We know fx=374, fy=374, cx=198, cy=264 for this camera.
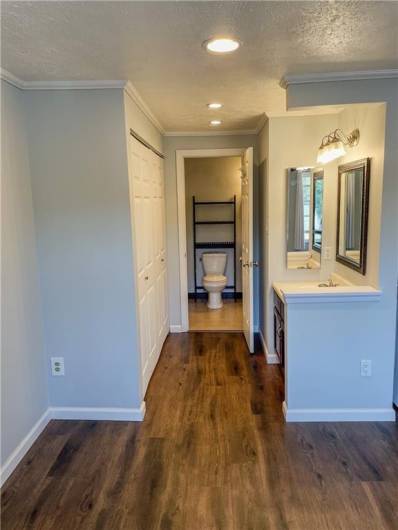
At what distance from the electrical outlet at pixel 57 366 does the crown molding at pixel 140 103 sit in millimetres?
1892

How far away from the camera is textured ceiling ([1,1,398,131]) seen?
4.87 feet

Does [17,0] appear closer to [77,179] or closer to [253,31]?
[253,31]

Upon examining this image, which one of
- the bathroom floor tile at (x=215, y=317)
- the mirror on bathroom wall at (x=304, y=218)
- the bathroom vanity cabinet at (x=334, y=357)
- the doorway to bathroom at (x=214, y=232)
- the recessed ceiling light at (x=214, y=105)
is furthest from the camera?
the doorway to bathroom at (x=214, y=232)

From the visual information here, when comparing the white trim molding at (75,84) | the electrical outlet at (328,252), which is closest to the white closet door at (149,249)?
the white trim molding at (75,84)

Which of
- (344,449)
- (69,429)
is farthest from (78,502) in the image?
(344,449)

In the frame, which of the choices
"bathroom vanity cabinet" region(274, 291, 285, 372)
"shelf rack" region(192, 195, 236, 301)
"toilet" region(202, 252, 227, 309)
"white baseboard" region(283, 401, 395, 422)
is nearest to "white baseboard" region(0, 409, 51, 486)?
"white baseboard" region(283, 401, 395, 422)

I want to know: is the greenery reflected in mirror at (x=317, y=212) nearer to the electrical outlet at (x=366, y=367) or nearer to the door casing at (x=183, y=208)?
the door casing at (x=183, y=208)

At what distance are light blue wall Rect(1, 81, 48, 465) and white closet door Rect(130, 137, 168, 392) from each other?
690 millimetres

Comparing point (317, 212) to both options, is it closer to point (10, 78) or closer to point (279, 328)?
point (279, 328)

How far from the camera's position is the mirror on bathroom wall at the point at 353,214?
2.65m

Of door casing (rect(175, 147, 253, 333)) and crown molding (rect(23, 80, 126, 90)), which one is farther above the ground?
crown molding (rect(23, 80, 126, 90))

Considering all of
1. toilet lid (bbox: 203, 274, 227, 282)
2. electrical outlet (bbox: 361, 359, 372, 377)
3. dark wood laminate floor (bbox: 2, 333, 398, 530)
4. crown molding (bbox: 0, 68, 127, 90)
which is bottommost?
dark wood laminate floor (bbox: 2, 333, 398, 530)

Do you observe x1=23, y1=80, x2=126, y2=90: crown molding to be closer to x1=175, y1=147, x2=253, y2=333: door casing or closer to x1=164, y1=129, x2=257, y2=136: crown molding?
x1=164, y1=129, x2=257, y2=136: crown molding

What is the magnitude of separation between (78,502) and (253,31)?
8.08 feet
